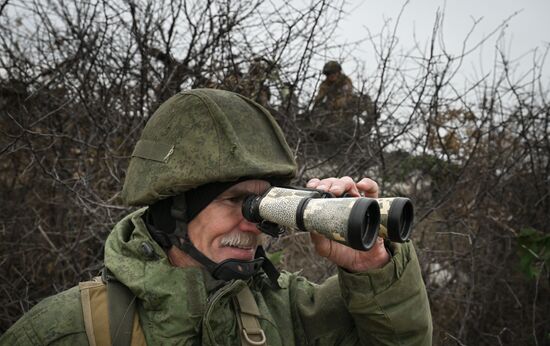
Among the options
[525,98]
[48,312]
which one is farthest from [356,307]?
[525,98]

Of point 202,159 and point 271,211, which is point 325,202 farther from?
point 202,159

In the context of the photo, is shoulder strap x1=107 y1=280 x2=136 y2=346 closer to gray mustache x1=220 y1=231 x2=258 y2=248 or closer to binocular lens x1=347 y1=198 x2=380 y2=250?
gray mustache x1=220 y1=231 x2=258 y2=248

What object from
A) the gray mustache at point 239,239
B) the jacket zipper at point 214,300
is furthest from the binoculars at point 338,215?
the jacket zipper at point 214,300

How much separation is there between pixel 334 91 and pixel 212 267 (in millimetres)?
3284

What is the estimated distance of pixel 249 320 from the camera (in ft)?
5.48

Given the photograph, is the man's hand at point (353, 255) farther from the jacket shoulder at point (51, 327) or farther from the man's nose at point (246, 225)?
the jacket shoulder at point (51, 327)

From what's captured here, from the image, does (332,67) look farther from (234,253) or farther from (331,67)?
(234,253)

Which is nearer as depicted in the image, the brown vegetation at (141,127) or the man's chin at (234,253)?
the man's chin at (234,253)

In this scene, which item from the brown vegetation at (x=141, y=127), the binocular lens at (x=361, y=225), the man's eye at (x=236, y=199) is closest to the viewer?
the binocular lens at (x=361, y=225)

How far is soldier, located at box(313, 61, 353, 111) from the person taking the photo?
4.55 m

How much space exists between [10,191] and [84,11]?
1.74 metres

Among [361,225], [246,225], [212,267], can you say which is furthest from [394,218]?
[212,267]

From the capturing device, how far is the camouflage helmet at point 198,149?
5.52ft

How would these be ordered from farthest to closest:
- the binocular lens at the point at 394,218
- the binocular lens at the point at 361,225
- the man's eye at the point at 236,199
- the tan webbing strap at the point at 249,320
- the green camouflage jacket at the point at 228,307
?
the man's eye at the point at 236,199 < the tan webbing strap at the point at 249,320 < the green camouflage jacket at the point at 228,307 < the binocular lens at the point at 394,218 < the binocular lens at the point at 361,225
